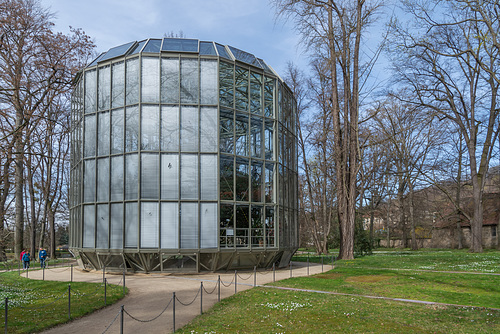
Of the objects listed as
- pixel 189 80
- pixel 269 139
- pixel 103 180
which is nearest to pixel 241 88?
pixel 189 80

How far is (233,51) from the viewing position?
78.1 ft

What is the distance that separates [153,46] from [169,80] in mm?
2480

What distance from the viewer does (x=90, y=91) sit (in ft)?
77.2

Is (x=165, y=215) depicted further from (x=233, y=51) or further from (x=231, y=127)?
(x=233, y=51)

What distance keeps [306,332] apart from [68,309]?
22.4 feet

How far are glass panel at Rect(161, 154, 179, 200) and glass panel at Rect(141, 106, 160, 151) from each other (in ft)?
3.46

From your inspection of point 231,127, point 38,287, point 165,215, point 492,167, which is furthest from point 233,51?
point 492,167

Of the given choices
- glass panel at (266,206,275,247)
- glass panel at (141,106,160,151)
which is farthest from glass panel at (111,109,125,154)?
glass panel at (266,206,275,247)

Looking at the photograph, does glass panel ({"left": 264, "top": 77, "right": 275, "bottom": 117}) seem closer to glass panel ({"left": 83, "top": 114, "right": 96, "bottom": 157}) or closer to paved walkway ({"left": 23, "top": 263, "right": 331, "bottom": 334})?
paved walkway ({"left": 23, "top": 263, "right": 331, "bottom": 334})

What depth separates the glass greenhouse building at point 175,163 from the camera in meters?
20.8

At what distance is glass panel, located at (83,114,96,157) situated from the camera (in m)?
23.0

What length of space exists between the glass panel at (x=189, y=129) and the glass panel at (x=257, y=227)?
4852 millimetres

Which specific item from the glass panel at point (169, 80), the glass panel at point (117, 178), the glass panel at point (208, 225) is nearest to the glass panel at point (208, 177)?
the glass panel at point (208, 225)

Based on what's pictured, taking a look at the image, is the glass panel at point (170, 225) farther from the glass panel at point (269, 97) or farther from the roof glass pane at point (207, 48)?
the roof glass pane at point (207, 48)
